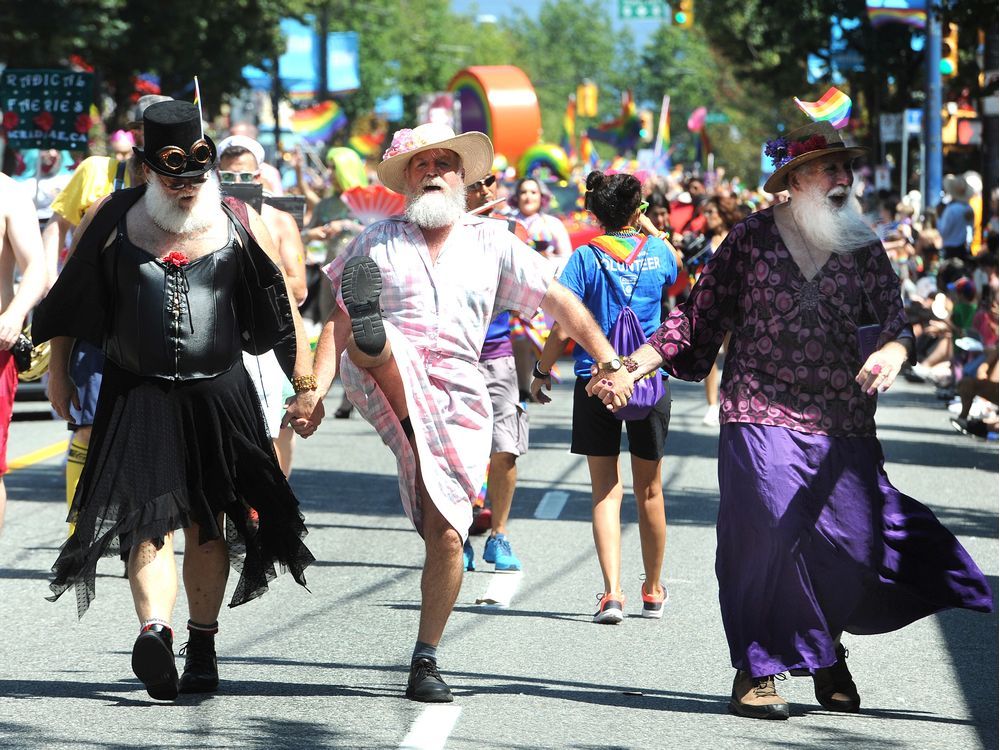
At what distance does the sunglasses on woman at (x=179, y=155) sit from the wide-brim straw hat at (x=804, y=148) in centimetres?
179

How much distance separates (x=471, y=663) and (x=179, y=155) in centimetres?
217

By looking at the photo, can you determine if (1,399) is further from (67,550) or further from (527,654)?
(527,654)

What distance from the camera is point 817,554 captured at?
19.9ft

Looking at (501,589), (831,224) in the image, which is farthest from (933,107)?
(831,224)

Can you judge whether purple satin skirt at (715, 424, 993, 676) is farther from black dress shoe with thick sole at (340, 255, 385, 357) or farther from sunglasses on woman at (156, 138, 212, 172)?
sunglasses on woman at (156, 138, 212, 172)

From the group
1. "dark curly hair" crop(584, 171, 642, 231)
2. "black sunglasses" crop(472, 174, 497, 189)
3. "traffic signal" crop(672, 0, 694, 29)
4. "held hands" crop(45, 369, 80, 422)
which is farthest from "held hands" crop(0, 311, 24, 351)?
"traffic signal" crop(672, 0, 694, 29)

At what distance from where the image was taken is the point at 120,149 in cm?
1241

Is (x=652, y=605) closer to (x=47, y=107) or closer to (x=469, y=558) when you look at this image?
(x=469, y=558)

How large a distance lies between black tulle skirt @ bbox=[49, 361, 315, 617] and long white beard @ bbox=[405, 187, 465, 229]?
0.76 m

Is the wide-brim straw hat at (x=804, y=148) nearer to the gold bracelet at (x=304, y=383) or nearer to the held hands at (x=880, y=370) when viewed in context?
the held hands at (x=880, y=370)

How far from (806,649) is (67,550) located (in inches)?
92.0

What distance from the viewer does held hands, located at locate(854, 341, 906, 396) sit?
5840 mm

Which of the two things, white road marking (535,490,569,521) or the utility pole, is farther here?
the utility pole

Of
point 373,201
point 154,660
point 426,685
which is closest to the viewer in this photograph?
point 154,660
